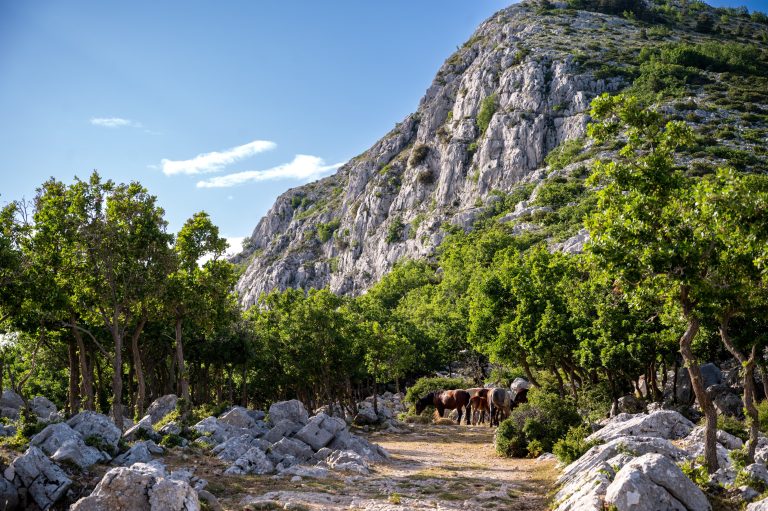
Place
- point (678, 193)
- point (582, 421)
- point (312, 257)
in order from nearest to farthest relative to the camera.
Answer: point (678, 193) → point (582, 421) → point (312, 257)

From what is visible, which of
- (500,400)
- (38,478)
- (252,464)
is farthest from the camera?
(500,400)

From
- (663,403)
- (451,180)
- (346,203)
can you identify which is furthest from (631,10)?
(663,403)

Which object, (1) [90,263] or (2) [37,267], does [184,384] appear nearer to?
(1) [90,263]

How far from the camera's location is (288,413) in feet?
102

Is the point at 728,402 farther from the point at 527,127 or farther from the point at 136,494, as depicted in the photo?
the point at 527,127

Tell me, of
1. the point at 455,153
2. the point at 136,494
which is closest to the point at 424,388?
the point at 136,494

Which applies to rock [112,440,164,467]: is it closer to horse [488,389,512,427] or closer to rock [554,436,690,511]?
rock [554,436,690,511]

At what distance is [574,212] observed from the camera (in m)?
91.8

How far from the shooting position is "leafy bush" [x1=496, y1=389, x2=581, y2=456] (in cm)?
2520

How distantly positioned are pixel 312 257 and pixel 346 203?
22.3m

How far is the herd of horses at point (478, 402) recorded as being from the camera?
3597cm

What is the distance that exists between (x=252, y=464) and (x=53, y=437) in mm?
6650

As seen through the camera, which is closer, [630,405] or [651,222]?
[651,222]

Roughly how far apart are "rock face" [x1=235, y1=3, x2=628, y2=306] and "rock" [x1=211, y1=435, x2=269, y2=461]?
343ft
